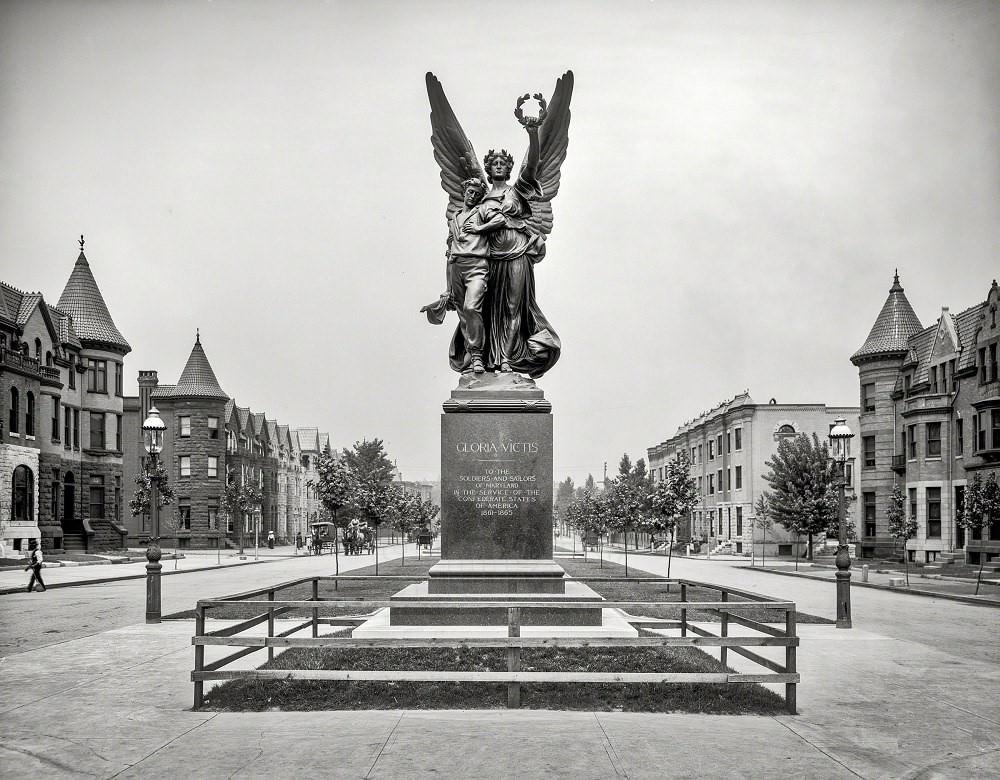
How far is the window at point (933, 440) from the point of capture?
45763mm

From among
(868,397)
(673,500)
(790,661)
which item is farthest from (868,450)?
(790,661)

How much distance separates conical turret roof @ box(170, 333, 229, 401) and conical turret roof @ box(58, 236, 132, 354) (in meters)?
11.2

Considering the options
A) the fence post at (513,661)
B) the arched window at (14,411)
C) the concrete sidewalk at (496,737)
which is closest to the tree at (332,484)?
the arched window at (14,411)

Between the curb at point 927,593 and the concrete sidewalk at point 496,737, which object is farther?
the curb at point 927,593

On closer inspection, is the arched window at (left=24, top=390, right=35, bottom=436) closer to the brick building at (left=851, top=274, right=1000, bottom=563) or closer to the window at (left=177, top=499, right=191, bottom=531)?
the window at (left=177, top=499, right=191, bottom=531)

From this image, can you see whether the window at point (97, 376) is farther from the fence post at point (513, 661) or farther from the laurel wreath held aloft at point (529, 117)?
the fence post at point (513, 661)

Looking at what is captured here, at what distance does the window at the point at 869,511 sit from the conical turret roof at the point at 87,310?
156 feet

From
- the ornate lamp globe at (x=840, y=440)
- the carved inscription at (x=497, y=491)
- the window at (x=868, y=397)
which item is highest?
the window at (x=868, y=397)

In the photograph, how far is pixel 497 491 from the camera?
12047mm

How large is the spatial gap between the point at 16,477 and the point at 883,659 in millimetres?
45823

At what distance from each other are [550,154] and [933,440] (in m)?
39.0

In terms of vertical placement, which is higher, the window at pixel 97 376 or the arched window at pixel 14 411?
the window at pixel 97 376

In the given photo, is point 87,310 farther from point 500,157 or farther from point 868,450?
point 500,157

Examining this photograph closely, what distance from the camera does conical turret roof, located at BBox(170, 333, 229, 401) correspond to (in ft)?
246
